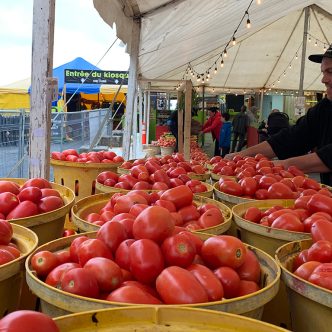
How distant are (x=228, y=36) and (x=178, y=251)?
867 cm

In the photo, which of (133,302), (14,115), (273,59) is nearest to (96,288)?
(133,302)

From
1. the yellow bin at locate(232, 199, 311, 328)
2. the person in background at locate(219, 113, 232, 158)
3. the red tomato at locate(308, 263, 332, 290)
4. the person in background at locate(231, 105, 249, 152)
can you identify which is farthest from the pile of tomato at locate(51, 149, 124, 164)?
the person in background at locate(231, 105, 249, 152)

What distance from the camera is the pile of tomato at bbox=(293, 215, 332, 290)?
138 cm

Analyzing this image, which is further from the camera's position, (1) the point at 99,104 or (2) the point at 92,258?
(1) the point at 99,104

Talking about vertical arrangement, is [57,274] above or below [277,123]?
below

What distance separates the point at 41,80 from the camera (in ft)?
9.29

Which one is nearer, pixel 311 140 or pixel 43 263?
pixel 43 263

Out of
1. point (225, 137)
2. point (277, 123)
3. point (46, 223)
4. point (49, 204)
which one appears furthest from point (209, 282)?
point (225, 137)

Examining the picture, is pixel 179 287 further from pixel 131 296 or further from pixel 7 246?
pixel 7 246

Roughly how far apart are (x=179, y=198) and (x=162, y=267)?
0.86 metres

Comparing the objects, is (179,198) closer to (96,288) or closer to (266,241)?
(266,241)

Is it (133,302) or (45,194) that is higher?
(45,194)

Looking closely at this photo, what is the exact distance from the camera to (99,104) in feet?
69.5

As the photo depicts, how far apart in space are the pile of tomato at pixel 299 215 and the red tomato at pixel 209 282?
73 centimetres
